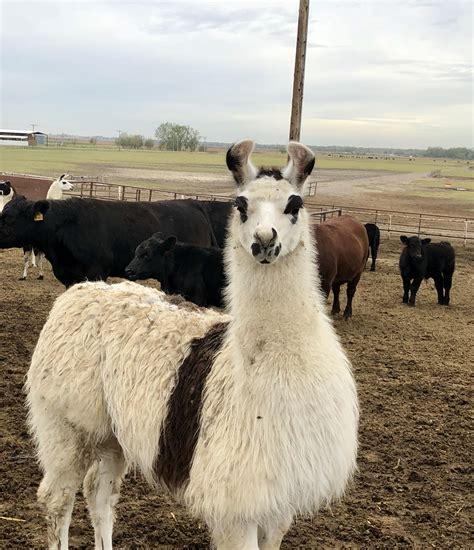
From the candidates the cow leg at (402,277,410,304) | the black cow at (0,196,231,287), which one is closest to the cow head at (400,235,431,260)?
the cow leg at (402,277,410,304)

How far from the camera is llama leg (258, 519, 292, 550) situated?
9.25ft

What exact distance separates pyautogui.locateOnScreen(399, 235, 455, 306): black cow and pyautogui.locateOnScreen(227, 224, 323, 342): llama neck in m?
9.42

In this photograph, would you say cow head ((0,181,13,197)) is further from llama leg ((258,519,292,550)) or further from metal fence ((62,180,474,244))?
llama leg ((258,519,292,550))

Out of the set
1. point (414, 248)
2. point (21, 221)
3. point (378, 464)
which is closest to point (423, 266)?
point (414, 248)

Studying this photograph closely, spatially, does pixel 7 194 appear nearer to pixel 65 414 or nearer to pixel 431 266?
pixel 431 266

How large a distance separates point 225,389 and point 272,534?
2.47ft

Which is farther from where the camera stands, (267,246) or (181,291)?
(181,291)

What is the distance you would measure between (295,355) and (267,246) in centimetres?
55

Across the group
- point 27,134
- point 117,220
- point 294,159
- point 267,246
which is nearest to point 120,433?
point 267,246

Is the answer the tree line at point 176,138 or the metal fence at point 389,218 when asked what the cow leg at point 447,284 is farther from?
the tree line at point 176,138

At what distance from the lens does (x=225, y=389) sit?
114 inches

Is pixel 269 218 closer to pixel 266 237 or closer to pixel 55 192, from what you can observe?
pixel 266 237

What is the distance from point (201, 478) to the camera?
274 centimetres

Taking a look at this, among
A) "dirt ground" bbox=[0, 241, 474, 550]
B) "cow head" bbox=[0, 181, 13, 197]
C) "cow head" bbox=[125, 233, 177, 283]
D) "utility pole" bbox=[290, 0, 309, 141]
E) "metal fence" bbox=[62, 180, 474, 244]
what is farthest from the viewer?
"metal fence" bbox=[62, 180, 474, 244]
